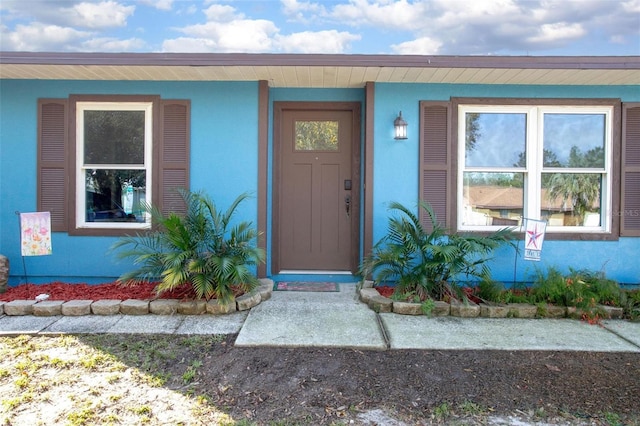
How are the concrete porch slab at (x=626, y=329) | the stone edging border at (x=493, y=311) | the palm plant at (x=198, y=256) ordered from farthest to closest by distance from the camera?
the stone edging border at (x=493, y=311) → the palm plant at (x=198, y=256) → the concrete porch slab at (x=626, y=329)

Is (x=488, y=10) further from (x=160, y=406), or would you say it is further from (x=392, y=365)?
(x=160, y=406)

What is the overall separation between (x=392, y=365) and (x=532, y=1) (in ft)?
41.1

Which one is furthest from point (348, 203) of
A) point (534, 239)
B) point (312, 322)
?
point (534, 239)

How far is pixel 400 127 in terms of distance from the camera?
16.0 ft

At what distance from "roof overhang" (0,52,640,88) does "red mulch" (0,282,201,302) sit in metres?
2.46

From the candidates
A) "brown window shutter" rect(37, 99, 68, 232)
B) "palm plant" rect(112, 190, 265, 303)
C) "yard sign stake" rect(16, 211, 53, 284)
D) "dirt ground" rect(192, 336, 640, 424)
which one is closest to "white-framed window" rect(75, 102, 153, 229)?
"brown window shutter" rect(37, 99, 68, 232)

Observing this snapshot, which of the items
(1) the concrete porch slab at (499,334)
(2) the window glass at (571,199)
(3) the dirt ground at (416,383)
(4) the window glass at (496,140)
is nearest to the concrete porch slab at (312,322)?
(3) the dirt ground at (416,383)

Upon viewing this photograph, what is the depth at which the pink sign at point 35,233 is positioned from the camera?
15.1ft

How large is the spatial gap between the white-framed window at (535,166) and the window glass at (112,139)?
4.02 metres

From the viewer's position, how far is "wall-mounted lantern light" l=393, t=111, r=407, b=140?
191 inches

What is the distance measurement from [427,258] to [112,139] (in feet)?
13.4

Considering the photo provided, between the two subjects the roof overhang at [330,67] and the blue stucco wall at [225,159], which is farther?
the blue stucco wall at [225,159]

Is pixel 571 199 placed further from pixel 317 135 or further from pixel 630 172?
pixel 317 135

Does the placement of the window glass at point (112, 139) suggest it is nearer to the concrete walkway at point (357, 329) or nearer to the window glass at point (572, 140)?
the concrete walkway at point (357, 329)
